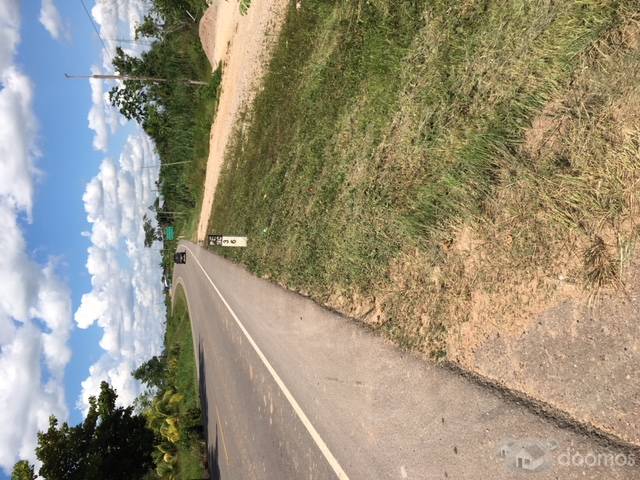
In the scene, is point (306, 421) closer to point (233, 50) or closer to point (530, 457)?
point (530, 457)

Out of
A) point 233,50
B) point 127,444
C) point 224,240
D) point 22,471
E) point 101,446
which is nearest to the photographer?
point 22,471

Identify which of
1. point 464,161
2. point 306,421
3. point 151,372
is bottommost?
point 151,372

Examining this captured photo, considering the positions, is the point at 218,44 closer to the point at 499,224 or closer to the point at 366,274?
the point at 366,274

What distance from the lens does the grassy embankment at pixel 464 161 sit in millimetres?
4531

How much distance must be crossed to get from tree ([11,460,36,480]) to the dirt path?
13.6 meters

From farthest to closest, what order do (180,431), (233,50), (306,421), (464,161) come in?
(233,50) < (180,431) < (306,421) < (464,161)

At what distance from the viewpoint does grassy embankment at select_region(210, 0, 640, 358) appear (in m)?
4.53

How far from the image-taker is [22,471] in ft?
36.8

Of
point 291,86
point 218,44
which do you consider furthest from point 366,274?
point 218,44

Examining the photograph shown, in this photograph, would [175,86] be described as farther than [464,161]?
Yes

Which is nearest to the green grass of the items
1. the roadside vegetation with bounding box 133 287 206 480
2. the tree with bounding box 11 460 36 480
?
the roadside vegetation with bounding box 133 287 206 480

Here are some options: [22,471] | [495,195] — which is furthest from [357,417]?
[22,471]

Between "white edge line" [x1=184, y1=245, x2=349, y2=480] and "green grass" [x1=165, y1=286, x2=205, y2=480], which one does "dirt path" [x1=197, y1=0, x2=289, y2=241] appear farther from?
"white edge line" [x1=184, y1=245, x2=349, y2=480]

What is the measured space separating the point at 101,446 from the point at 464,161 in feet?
45.1
